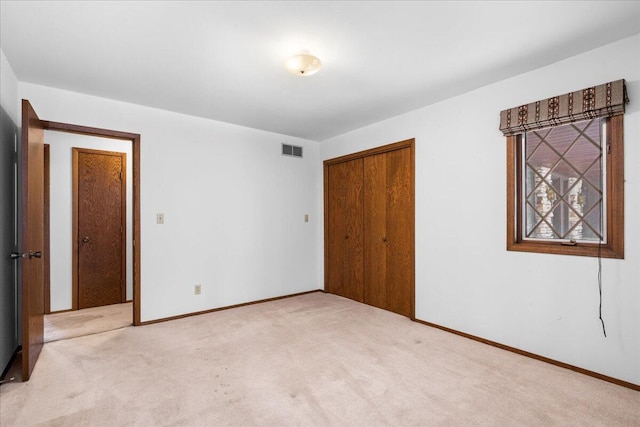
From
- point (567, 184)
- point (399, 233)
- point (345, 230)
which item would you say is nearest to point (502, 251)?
point (567, 184)

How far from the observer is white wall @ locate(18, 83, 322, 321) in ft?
11.2

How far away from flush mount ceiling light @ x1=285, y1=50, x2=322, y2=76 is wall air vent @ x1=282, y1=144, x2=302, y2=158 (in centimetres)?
222

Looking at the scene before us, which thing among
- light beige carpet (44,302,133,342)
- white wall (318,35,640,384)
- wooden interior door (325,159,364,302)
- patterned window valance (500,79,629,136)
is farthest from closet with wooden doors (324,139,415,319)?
light beige carpet (44,302,133,342)

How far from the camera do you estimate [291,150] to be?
15.4ft

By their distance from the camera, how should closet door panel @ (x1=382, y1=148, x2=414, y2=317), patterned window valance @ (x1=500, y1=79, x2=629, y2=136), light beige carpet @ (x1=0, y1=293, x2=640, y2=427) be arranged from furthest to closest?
closet door panel @ (x1=382, y1=148, x2=414, y2=317) < patterned window valance @ (x1=500, y1=79, x2=629, y2=136) < light beige carpet @ (x1=0, y1=293, x2=640, y2=427)

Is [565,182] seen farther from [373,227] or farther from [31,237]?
[31,237]

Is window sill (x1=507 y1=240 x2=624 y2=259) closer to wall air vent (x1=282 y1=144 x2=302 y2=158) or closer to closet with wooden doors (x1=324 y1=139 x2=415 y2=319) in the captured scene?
closet with wooden doors (x1=324 y1=139 x2=415 y2=319)

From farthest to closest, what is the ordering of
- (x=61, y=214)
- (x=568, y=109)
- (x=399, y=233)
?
(x=61, y=214), (x=399, y=233), (x=568, y=109)

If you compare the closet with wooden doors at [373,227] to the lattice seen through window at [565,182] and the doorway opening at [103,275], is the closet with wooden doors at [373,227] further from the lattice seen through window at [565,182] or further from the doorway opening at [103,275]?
the doorway opening at [103,275]

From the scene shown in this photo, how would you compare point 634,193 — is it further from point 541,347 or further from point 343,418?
point 343,418

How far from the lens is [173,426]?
5.80ft

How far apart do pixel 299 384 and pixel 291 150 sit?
10.7 ft

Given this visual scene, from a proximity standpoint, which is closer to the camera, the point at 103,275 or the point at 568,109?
the point at 568,109

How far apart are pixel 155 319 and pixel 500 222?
3621 mm
